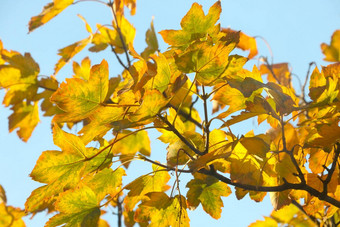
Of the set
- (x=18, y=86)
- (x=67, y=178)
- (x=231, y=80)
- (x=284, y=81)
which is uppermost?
(x=284, y=81)

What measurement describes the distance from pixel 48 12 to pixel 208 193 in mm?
751

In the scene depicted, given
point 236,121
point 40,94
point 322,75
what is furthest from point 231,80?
point 40,94

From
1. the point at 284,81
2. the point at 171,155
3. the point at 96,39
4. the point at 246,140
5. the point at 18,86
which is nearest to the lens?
the point at 246,140

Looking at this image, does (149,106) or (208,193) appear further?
(208,193)

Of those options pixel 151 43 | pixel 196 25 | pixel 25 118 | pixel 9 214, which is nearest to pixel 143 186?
pixel 196 25

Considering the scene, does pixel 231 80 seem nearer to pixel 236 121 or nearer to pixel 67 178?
pixel 236 121

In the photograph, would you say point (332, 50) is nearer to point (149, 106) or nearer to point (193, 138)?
point (193, 138)

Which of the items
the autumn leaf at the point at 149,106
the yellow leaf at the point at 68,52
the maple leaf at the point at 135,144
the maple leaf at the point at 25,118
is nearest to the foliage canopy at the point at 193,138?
the autumn leaf at the point at 149,106

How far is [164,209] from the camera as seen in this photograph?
27.0 inches

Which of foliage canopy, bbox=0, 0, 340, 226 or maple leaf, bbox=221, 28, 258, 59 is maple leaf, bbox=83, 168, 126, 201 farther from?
maple leaf, bbox=221, 28, 258, 59

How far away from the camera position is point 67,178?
0.65 metres

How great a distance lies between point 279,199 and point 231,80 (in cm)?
23

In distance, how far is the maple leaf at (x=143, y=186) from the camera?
0.69m

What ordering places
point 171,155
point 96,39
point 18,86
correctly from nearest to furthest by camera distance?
point 171,155, point 18,86, point 96,39
